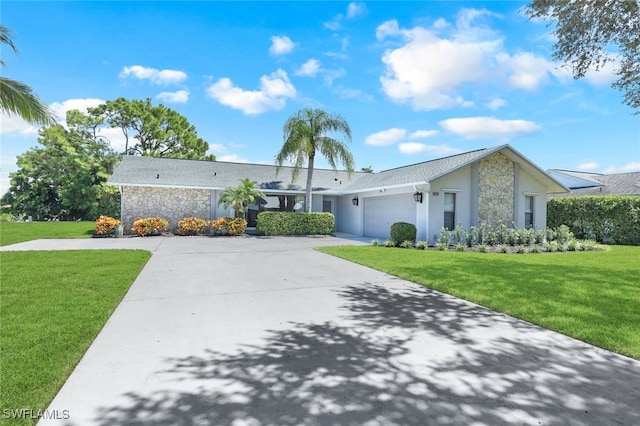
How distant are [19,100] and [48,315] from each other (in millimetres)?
8083

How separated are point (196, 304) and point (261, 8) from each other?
1012 cm

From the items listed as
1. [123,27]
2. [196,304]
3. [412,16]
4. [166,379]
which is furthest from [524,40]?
[123,27]

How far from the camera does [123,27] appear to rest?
12297 millimetres

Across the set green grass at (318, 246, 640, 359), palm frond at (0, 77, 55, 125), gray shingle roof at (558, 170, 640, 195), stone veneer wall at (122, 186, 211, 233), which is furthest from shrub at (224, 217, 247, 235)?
gray shingle roof at (558, 170, 640, 195)

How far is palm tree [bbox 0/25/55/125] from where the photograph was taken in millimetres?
9289

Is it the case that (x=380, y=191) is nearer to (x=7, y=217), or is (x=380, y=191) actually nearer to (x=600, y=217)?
(x=600, y=217)

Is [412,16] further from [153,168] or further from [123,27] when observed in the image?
[153,168]

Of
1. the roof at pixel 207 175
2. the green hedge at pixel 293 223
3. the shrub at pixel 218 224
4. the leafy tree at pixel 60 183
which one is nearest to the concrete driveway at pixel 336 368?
the shrub at pixel 218 224

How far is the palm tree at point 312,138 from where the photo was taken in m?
18.0

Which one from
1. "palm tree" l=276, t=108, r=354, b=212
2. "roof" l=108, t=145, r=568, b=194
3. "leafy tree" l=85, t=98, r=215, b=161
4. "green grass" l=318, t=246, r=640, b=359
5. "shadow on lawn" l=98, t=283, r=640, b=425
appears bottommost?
"shadow on lawn" l=98, t=283, r=640, b=425

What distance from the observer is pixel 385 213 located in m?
18.0

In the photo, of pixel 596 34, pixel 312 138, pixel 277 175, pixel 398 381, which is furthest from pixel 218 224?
pixel 596 34

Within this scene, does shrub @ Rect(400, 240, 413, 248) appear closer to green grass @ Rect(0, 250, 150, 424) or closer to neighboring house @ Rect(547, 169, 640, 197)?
green grass @ Rect(0, 250, 150, 424)

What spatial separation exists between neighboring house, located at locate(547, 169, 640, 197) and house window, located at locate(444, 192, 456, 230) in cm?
1206
